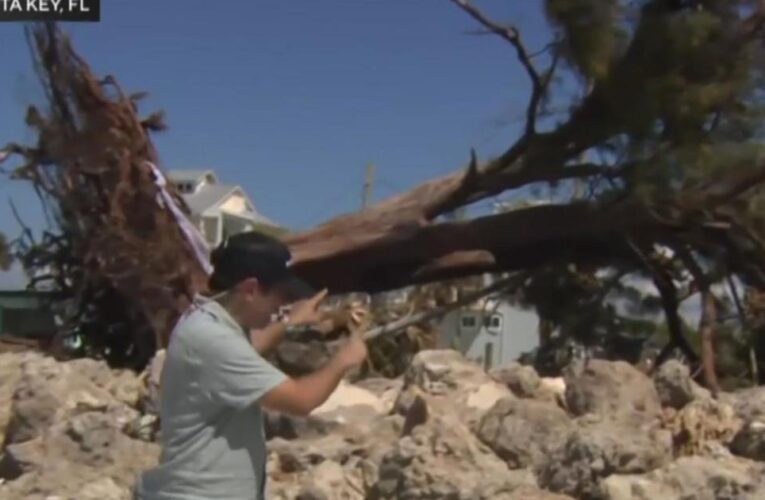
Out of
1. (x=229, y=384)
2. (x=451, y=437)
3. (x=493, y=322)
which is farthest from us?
(x=493, y=322)

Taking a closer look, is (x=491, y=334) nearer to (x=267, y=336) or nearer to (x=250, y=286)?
(x=267, y=336)

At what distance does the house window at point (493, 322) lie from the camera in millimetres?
14617

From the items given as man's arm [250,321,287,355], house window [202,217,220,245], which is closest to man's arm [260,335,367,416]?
man's arm [250,321,287,355]

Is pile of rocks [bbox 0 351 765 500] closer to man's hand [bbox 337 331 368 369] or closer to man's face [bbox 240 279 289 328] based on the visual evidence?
man's hand [bbox 337 331 368 369]

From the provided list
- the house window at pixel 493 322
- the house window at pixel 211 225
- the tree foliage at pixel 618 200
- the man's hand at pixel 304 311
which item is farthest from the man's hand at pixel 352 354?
the house window at pixel 211 225

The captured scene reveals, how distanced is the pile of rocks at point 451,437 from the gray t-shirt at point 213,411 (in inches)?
80.1

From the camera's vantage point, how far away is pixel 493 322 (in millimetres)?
16125

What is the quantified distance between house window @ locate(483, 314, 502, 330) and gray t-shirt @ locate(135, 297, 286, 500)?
35.6 ft

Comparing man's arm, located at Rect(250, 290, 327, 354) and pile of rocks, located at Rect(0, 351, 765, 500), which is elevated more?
man's arm, located at Rect(250, 290, 327, 354)

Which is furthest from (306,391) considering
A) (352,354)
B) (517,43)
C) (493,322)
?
(493,322)

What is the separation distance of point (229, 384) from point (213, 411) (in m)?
0.08

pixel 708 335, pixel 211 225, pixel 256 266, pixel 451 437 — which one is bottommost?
pixel 451 437

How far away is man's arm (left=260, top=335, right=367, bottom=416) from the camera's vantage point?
10.6 feet

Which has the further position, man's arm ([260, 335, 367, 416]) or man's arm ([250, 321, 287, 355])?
man's arm ([250, 321, 287, 355])
